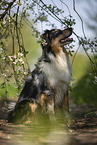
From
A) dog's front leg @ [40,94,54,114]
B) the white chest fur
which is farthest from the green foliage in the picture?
dog's front leg @ [40,94,54,114]

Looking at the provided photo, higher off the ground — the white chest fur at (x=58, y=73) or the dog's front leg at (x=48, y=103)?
the white chest fur at (x=58, y=73)

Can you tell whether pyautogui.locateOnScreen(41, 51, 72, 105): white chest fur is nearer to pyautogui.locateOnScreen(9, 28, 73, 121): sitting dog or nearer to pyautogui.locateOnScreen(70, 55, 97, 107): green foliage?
pyautogui.locateOnScreen(9, 28, 73, 121): sitting dog

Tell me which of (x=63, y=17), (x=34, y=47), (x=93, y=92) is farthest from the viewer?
(x=34, y=47)

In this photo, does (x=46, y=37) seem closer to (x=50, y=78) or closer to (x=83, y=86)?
(x=50, y=78)

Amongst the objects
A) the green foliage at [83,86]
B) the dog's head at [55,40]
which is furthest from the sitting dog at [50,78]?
the green foliage at [83,86]

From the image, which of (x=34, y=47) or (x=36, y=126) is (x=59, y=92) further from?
(x=34, y=47)

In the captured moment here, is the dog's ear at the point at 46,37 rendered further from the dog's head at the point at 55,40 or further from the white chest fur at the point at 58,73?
the white chest fur at the point at 58,73

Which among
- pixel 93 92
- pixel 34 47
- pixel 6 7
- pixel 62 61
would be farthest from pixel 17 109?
pixel 34 47

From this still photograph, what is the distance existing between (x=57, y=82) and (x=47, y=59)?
0.66 m

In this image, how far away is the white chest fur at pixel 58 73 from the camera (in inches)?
220

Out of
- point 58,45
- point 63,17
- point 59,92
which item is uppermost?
point 63,17

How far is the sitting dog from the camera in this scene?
545 cm

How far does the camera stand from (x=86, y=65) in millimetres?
11500

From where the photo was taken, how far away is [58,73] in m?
5.67
